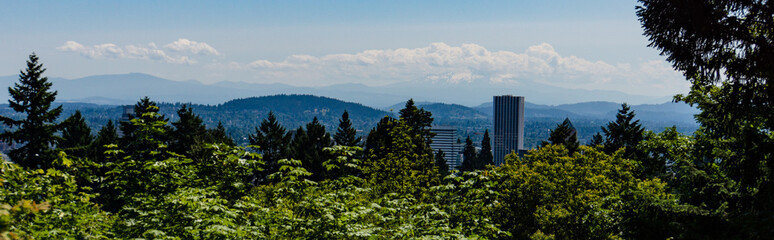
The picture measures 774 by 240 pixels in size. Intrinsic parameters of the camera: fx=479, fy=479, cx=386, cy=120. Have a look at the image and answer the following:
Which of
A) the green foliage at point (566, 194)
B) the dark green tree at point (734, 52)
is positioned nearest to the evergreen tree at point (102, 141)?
the green foliage at point (566, 194)

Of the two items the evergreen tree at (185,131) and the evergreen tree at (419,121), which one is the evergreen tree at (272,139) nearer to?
the evergreen tree at (185,131)

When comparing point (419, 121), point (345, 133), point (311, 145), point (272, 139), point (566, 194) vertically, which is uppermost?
point (419, 121)

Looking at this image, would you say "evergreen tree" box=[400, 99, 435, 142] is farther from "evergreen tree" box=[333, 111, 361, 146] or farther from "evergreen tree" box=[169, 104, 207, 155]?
"evergreen tree" box=[169, 104, 207, 155]

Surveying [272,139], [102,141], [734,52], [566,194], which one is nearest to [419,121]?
[272,139]

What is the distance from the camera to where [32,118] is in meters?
33.1

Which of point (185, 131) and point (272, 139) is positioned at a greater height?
point (185, 131)

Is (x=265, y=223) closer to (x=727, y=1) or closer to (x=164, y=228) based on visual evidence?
(x=164, y=228)

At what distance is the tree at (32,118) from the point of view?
32906mm

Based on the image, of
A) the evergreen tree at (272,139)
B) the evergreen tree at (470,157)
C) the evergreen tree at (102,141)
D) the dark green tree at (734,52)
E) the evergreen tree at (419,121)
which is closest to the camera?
the dark green tree at (734,52)

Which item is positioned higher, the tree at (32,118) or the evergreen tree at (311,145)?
the tree at (32,118)

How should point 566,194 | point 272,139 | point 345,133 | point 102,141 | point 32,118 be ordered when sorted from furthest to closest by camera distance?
1. point 345,133
2. point 272,139
3. point 102,141
4. point 32,118
5. point 566,194

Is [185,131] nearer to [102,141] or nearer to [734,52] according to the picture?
[102,141]

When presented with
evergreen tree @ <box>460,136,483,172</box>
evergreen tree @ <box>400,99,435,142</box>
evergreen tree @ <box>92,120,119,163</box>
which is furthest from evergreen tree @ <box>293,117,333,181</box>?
evergreen tree @ <box>460,136,483,172</box>

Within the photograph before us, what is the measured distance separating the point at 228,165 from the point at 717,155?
Answer: 29.6ft
